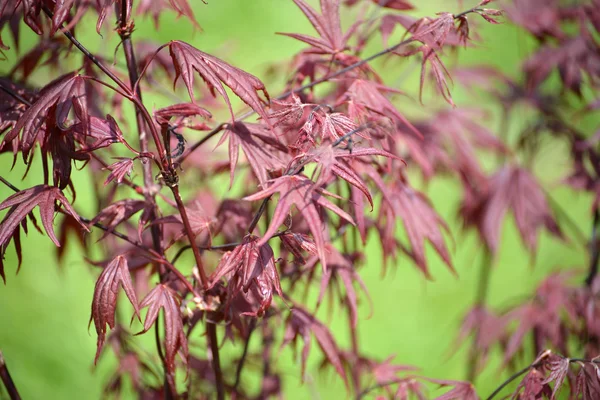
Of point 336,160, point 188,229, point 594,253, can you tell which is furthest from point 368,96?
point 594,253

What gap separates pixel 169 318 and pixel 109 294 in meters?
0.11

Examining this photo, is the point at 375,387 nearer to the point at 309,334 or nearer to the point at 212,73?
the point at 309,334

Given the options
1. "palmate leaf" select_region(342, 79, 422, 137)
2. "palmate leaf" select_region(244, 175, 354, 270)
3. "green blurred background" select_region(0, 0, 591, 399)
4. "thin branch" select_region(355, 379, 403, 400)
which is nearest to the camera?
"palmate leaf" select_region(244, 175, 354, 270)

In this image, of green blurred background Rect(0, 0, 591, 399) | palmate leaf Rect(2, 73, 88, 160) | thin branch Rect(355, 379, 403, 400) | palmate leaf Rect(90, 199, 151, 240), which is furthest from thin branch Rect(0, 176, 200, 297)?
green blurred background Rect(0, 0, 591, 399)

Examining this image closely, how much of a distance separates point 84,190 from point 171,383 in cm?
274

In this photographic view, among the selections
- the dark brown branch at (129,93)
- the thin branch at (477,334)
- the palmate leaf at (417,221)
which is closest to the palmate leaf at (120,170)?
the dark brown branch at (129,93)

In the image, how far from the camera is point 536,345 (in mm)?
1774

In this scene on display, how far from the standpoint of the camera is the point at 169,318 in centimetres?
106

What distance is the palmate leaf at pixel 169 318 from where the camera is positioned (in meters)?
1.05

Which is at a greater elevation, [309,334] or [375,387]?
[309,334]

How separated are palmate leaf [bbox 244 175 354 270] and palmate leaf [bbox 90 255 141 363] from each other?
26 cm

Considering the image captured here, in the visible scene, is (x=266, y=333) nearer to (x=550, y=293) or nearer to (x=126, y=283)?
(x=126, y=283)

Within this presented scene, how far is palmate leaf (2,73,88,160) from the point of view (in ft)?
3.28

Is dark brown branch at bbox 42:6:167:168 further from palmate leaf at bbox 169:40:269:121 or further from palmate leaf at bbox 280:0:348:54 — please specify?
palmate leaf at bbox 280:0:348:54
